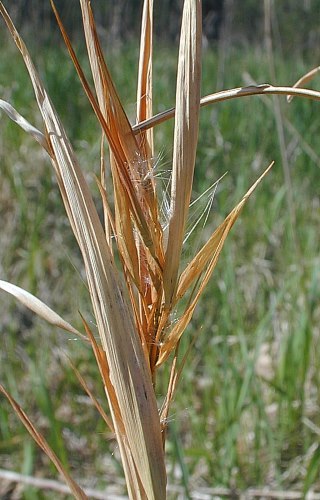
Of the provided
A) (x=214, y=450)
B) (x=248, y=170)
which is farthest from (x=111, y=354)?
(x=248, y=170)

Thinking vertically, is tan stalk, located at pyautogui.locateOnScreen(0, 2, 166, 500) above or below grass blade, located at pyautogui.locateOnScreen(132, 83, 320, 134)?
below

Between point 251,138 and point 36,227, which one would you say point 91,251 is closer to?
point 36,227

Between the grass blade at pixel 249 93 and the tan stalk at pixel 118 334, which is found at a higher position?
the grass blade at pixel 249 93

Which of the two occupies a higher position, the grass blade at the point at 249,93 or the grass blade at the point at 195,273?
the grass blade at the point at 249,93
